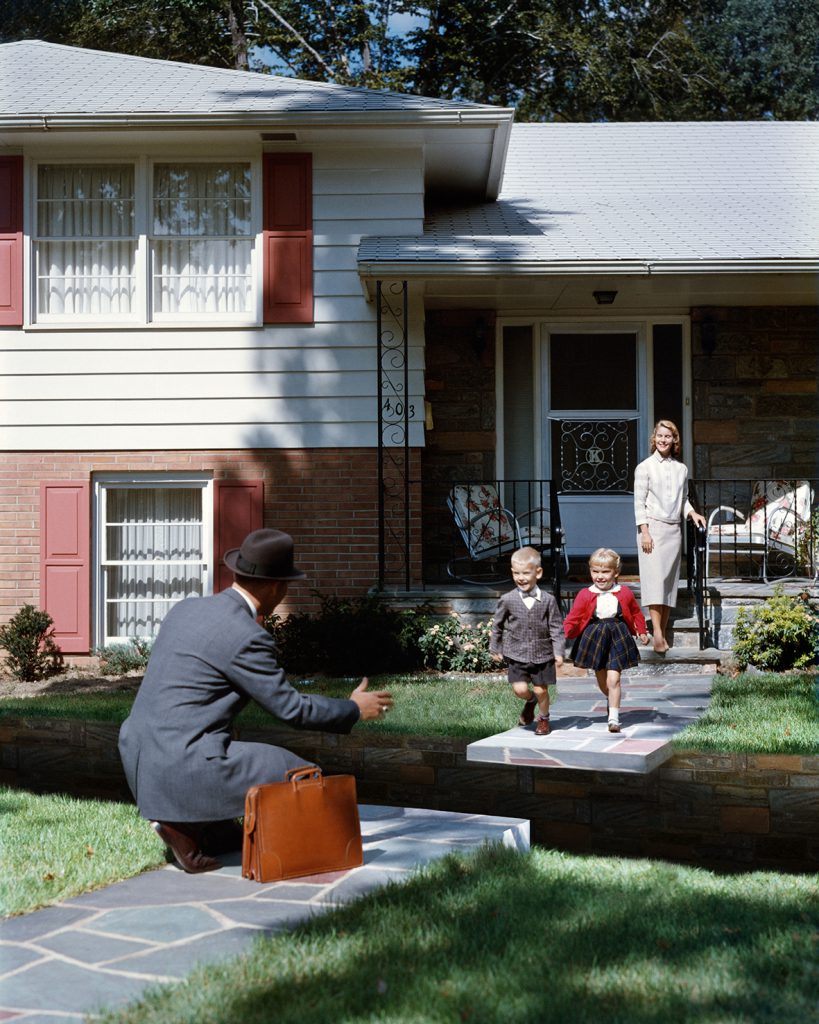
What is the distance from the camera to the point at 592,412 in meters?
12.6

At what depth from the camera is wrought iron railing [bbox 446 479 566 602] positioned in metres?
11.2

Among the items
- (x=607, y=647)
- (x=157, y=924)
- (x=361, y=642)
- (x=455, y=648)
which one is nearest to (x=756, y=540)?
(x=455, y=648)

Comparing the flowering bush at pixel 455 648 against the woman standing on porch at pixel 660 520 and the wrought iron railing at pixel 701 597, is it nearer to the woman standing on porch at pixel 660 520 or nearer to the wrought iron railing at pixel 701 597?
the woman standing on porch at pixel 660 520

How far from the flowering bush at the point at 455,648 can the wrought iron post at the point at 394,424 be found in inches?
44.9

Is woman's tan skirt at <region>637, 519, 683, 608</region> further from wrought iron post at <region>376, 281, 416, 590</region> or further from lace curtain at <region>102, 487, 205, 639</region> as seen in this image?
lace curtain at <region>102, 487, 205, 639</region>

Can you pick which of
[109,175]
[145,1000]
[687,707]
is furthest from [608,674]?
[109,175]

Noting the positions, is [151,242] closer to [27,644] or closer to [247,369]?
[247,369]

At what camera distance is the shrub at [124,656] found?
437 inches

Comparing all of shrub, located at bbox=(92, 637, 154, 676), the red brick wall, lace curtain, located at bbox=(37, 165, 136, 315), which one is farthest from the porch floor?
lace curtain, located at bbox=(37, 165, 136, 315)

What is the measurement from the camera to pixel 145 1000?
3391 millimetres

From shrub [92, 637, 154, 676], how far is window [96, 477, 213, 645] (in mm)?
229

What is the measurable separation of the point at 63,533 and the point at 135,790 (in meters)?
7.15

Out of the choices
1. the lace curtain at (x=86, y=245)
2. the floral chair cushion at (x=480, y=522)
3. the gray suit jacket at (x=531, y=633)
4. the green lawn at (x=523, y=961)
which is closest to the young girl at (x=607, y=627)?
the gray suit jacket at (x=531, y=633)

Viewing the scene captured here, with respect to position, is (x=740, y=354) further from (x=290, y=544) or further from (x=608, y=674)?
(x=290, y=544)
